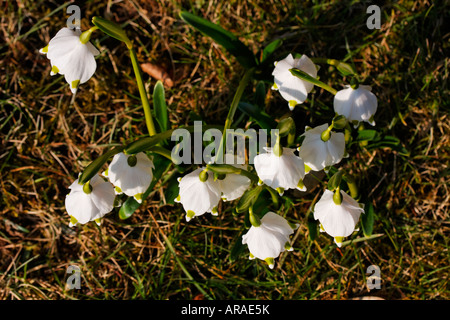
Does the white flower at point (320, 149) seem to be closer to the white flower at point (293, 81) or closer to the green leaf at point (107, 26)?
the white flower at point (293, 81)

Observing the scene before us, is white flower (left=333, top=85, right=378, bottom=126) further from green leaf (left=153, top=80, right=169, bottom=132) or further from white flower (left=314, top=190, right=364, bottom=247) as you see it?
green leaf (left=153, top=80, right=169, bottom=132)

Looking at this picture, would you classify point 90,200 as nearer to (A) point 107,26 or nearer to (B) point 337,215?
(A) point 107,26

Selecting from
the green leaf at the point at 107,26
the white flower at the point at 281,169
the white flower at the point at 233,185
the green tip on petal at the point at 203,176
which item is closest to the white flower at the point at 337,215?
the white flower at the point at 281,169

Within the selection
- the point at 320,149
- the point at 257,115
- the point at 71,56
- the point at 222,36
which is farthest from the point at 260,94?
the point at 71,56

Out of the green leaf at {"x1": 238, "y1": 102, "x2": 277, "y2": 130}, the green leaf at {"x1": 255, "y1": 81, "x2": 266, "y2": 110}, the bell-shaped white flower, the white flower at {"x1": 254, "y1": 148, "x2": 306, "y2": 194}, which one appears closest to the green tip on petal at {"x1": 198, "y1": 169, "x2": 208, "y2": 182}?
the bell-shaped white flower

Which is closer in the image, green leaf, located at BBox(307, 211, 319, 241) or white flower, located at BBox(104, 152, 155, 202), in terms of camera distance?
white flower, located at BBox(104, 152, 155, 202)
